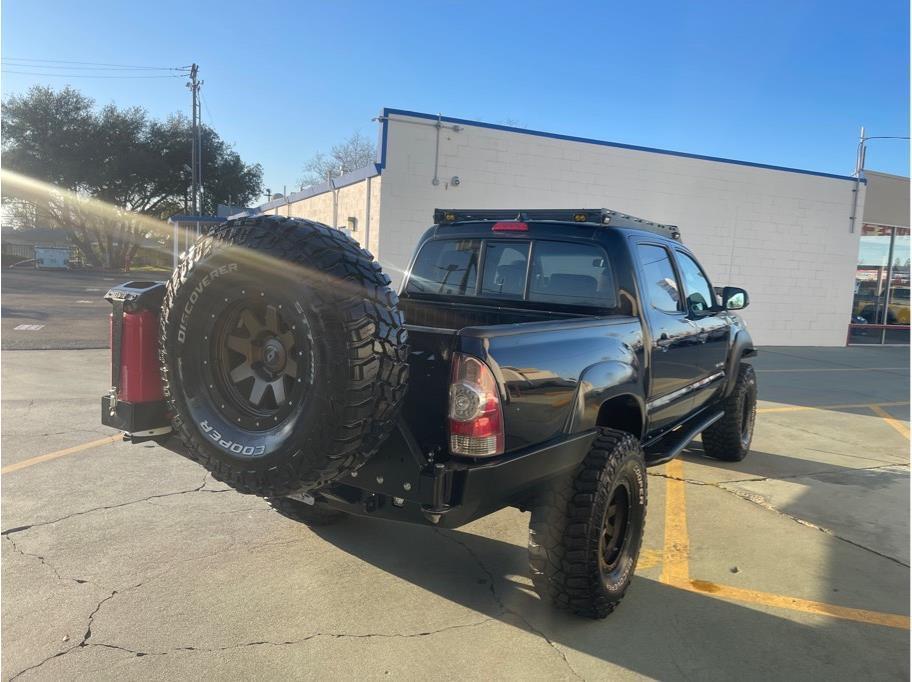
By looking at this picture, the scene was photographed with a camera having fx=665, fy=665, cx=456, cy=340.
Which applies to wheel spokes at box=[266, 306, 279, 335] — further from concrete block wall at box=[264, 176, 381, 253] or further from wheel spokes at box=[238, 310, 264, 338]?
concrete block wall at box=[264, 176, 381, 253]

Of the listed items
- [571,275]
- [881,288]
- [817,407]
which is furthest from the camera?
[881,288]

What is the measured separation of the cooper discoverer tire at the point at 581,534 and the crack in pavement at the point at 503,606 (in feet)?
0.50

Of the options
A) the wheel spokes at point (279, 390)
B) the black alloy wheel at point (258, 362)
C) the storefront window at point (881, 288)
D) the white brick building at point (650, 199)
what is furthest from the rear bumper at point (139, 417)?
the storefront window at point (881, 288)

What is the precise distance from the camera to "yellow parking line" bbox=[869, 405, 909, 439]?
26.4ft

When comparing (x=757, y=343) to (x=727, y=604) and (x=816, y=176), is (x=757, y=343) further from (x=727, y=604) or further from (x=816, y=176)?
(x=727, y=604)

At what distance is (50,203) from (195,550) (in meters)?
45.2

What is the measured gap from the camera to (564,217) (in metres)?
4.36

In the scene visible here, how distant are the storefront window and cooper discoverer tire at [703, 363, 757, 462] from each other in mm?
14942

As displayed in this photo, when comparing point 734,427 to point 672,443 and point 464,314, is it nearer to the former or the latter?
point 672,443

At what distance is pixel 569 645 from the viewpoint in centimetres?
300

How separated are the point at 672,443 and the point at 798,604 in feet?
4.14

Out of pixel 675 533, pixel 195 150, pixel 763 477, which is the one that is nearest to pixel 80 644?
pixel 675 533

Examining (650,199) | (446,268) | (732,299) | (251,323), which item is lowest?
(251,323)

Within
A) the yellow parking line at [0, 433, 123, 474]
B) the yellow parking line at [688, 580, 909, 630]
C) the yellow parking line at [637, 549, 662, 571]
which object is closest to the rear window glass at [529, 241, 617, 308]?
the yellow parking line at [637, 549, 662, 571]
